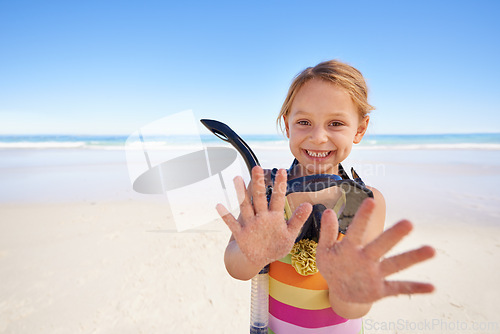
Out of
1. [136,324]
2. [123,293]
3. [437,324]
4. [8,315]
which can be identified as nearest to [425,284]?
[437,324]

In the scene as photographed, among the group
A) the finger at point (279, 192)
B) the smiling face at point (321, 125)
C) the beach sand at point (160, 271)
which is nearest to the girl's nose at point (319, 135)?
the smiling face at point (321, 125)

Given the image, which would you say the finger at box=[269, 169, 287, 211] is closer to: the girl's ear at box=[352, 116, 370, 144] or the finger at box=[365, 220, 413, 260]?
the finger at box=[365, 220, 413, 260]

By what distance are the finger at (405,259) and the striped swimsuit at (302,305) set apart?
477mm

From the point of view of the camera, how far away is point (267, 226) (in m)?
0.88

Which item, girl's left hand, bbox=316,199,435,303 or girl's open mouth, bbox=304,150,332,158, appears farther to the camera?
girl's open mouth, bbox=304,150,332,158

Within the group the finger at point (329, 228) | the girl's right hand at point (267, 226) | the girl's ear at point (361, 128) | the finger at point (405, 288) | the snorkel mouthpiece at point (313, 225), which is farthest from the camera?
the girl's ear at point (361, 128)

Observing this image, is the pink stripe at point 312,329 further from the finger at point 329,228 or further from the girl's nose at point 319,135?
the girl's nose at point 319,135

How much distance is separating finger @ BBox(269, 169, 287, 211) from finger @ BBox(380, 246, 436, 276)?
329 mm

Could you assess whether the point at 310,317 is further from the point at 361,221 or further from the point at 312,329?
the point at 361,221

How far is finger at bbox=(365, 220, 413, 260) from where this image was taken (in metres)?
0.68

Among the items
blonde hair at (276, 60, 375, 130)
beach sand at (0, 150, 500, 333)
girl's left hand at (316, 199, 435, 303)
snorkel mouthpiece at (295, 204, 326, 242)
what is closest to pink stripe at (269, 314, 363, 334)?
snorkel mouthpiece at (295, 204, 326, 242)

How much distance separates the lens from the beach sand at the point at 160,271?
7.14 feet

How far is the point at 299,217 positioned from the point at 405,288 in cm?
33

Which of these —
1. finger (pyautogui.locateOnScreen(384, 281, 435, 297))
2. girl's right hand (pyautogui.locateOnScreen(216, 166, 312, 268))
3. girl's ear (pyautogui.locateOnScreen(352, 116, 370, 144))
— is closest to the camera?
finger (pyautogui.locateOnScreen(384, 281, 435, 297))
